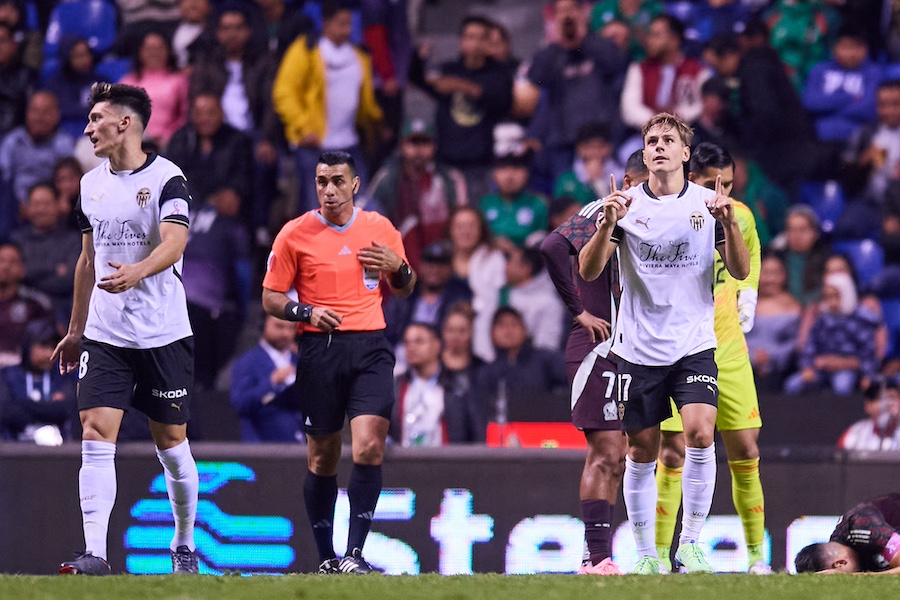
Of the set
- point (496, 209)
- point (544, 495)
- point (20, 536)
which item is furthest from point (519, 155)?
point (20, 536)

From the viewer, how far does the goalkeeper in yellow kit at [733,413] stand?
7840 millimetres

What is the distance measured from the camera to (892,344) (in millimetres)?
12227

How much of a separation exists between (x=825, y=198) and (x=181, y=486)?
7573mm

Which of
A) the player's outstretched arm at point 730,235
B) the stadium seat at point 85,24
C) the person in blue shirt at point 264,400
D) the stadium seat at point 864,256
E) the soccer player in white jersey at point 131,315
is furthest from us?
the stadium seat at point 85,24

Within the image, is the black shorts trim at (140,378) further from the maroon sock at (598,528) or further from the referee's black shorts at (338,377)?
the maroon sock at (598,528)

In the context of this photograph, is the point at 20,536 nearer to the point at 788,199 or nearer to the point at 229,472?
the point at 229,472

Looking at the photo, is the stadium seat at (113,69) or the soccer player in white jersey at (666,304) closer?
the soccer player in white jersey at (666,304)

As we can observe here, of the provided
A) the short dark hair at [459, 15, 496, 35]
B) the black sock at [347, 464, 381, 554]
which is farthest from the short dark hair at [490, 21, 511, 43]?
the black sock at [347, 464, 381, 554]

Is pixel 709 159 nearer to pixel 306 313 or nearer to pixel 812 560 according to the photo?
pixel 812 560

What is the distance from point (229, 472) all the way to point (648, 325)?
136 inches

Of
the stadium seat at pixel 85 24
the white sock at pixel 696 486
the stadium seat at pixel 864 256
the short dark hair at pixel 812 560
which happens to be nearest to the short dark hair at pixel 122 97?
the white sock at pixel 696 486

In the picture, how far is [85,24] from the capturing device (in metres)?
14.6

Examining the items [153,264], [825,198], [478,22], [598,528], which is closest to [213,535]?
[153,264]

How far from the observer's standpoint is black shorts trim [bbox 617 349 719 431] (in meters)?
7.10
